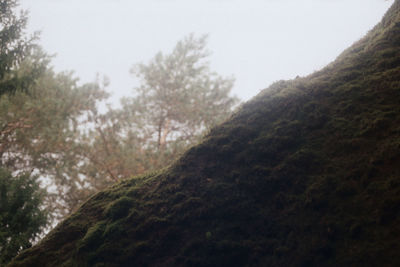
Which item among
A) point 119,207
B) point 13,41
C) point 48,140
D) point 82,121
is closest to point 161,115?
point 82,121

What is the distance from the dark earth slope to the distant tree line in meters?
4.24

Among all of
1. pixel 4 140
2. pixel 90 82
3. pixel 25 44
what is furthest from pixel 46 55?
pixel 25 44

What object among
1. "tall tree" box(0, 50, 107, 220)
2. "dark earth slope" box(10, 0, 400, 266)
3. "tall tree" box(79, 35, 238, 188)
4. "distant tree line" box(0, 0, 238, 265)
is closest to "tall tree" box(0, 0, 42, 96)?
"distant tree line" box(0, 0, 238, 265)

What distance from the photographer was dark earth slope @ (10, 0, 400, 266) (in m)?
1.97

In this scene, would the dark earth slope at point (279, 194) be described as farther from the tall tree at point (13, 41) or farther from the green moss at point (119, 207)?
the tall tree at point (13, 41)

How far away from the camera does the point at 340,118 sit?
2.79m

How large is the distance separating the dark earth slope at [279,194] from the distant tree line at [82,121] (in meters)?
4.24

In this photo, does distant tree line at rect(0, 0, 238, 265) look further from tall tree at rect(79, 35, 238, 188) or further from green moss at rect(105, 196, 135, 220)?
green moss at rect(105, 196, 135, 220)

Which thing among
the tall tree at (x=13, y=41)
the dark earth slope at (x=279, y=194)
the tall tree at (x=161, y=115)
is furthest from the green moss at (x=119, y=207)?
the tall tree at (x=161, y=115)

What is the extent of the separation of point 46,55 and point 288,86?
11.5m

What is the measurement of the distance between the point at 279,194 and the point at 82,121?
1139 centimetres

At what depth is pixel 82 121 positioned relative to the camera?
12062 millimetres

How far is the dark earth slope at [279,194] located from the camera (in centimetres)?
197

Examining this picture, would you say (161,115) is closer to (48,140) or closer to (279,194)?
(48,140)
